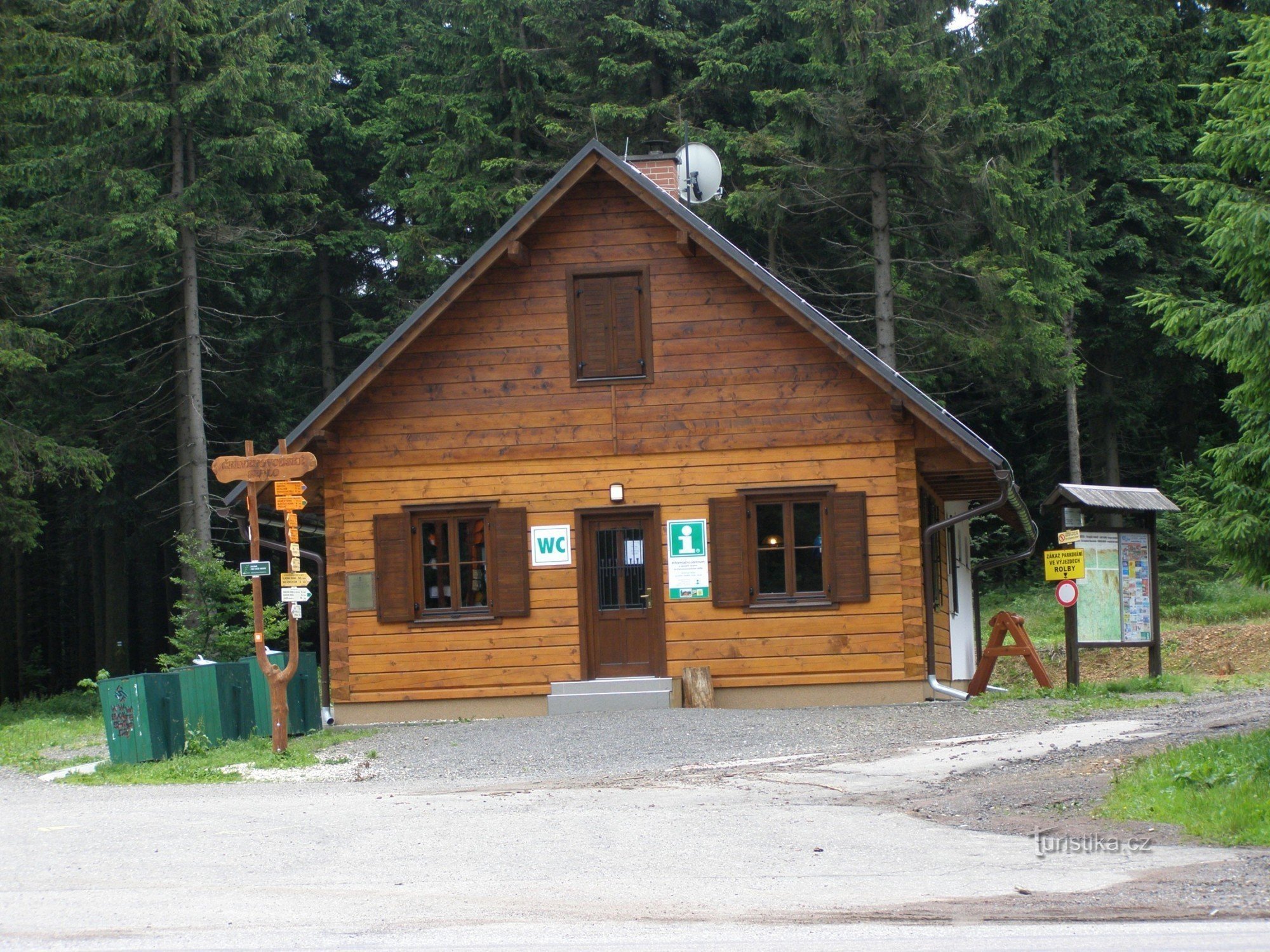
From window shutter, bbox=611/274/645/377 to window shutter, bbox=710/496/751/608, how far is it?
2.18 meters

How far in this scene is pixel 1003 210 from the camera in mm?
29203

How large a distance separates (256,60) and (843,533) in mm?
16832

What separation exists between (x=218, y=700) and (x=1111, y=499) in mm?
11069

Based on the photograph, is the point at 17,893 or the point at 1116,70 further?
the point at 1116,70

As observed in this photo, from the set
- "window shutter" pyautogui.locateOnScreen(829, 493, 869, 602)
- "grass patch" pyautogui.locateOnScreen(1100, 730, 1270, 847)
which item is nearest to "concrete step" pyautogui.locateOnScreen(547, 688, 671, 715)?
"window shutter" pyautogui.locateOnScreen(829, 493, 869, 602)

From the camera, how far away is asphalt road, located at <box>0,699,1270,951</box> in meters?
6.97

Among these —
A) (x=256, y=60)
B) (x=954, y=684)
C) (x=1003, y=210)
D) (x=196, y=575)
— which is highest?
(x=256, y=60)

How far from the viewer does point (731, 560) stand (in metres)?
18.5

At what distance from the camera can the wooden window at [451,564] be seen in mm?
18797

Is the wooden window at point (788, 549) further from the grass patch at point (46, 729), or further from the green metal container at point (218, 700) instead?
the grass patch at point (46, 729)

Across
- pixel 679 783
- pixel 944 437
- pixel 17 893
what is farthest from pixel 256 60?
pixel 17 893

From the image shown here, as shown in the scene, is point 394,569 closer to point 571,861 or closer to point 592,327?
point 592,327

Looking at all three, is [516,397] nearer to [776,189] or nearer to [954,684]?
[954,684]

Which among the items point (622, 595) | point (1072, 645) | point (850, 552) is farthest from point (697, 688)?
point (1072, 645)
